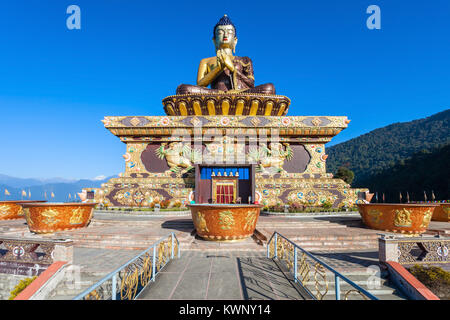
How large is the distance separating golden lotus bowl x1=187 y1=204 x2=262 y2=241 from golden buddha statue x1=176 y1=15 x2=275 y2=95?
14.4 meters

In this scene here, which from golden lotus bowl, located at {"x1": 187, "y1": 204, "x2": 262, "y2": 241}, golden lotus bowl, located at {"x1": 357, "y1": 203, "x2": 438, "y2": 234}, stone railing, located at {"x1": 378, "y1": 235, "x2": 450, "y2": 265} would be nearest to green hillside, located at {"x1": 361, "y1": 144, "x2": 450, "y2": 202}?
golden lotus bowl, located at {"x1": 357, "y1": 203, "x2": 438, "y2": 234}

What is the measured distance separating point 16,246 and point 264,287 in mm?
5154

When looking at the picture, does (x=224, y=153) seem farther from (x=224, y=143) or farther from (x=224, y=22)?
(x=224, y=22)

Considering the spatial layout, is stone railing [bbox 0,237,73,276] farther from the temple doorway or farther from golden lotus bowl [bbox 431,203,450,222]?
golden lotus bowl [bbox 431,203,450,222]

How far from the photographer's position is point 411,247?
500cm

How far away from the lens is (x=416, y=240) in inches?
197

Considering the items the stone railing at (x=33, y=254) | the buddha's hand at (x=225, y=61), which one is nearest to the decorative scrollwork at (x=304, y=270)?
the stone railing at (x=33, y=254)

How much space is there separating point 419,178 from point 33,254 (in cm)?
4438

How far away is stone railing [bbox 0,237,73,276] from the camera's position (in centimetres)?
467

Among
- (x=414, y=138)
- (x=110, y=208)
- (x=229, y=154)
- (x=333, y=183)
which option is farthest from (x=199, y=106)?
(x=414, y=138)

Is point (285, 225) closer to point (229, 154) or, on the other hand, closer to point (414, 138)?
point (229, 154)

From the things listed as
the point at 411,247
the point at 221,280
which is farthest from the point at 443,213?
the point at 221,280

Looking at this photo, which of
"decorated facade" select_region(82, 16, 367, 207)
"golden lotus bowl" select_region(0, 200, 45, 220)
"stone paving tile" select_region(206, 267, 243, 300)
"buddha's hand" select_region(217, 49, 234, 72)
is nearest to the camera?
"stone paving tile" select_region(206, 267, 243, 300)

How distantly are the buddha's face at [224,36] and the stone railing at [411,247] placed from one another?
2025 cm
